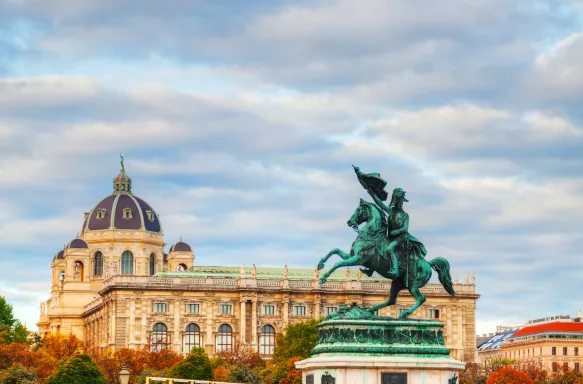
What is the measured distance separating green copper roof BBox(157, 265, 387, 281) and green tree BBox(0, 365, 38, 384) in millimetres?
70730

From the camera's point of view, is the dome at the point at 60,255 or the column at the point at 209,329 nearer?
the column at the point at 209,329

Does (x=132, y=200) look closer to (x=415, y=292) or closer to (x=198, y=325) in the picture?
(x=198, y=325)

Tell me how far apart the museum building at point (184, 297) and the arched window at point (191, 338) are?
0.37 feet

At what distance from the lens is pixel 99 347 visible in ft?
550

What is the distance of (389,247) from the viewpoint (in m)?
49.3

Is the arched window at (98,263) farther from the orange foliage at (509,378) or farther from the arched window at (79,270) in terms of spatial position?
the orange foliage at (509,378)

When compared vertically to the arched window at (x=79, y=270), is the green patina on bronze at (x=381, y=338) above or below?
below

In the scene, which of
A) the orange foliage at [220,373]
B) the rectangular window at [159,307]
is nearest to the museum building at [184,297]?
the rectangular window at [159,307]

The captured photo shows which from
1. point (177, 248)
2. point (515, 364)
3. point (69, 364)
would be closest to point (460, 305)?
point (515, 364)

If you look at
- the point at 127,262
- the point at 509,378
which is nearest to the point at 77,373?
the point at 509,378

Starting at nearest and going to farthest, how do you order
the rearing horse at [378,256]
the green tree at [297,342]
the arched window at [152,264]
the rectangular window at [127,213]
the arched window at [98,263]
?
the rearing horse at [378,256]
the green tree at [297,342]
the arched window at [98,263]
the arched window at [152,264]
the rectangular window at [127,213]

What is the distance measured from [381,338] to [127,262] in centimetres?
13783

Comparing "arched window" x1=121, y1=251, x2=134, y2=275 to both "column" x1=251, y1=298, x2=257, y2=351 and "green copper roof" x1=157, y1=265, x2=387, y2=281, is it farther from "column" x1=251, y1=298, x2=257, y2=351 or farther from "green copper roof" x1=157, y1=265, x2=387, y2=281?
"column" x1=251, y1=298, x2=257, y2=351

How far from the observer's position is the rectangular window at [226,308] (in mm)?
168750
